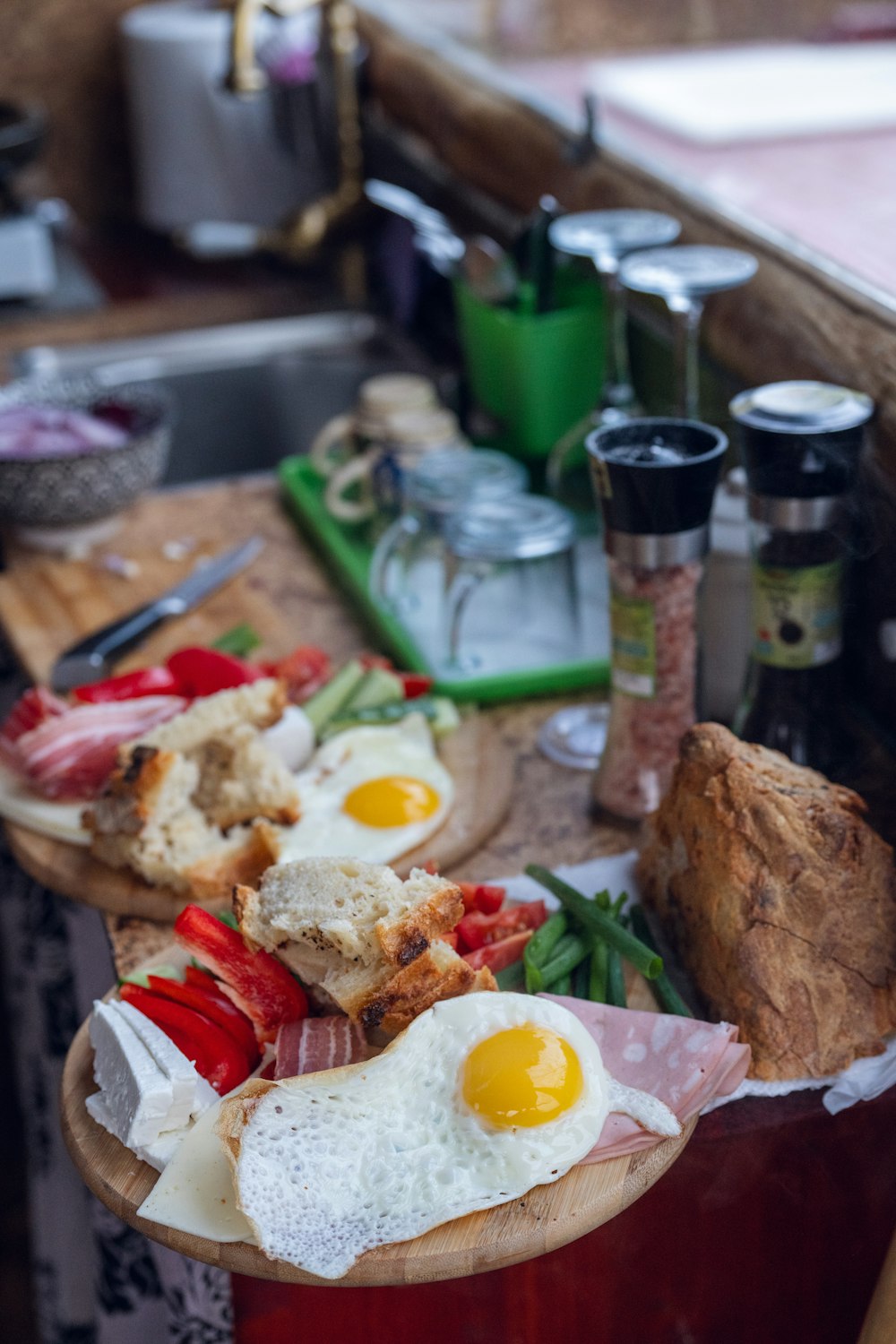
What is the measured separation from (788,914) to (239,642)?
32.2 inches

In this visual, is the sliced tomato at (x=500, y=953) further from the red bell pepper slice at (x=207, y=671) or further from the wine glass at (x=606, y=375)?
Result: the red bell pepper slice at (x=207, y=671)

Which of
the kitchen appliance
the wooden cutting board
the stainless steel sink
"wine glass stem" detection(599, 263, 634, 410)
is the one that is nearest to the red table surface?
the wooden cutting board

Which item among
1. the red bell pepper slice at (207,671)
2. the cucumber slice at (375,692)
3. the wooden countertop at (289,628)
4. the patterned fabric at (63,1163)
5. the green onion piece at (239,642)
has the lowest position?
the patterned fabric at (63,1163)

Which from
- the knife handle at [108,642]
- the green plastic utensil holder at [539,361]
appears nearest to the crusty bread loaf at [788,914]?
the knife handle at [108,642]

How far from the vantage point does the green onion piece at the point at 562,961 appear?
110cm

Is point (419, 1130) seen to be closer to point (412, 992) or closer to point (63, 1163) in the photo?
point (412, 992)

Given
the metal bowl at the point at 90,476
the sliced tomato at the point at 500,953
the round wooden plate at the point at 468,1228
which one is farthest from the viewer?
the metal bowl at the point at 90,476

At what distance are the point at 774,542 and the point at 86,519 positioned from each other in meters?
1.08

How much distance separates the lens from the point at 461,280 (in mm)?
2074

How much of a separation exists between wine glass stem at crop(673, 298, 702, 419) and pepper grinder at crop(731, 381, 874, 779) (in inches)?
7.6

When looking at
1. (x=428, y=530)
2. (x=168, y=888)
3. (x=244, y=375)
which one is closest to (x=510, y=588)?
(x=428, y=530)

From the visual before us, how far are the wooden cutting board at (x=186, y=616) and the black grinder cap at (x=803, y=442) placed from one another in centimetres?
42

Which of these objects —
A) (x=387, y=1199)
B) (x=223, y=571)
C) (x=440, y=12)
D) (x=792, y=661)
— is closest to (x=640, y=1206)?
(x=387, y=1199)

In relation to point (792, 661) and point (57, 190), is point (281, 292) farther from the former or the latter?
point (792, 661)
